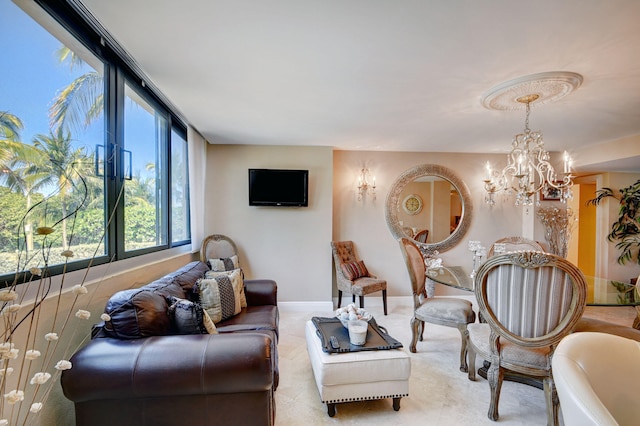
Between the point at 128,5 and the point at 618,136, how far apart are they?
520cm

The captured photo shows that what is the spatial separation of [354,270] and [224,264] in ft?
5.81

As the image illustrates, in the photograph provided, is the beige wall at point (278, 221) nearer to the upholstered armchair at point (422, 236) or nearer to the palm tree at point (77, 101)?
the upholstered armchair at point (422, 236)

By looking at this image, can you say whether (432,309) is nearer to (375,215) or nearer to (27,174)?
(375,215)

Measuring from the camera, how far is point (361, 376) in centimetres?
186

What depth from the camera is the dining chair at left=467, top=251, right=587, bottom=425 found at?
1.71 metres

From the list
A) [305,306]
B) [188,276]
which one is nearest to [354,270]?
[305,306]

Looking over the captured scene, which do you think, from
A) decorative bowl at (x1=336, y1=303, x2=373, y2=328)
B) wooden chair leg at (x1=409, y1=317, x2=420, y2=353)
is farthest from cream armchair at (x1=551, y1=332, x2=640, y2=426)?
wooden chair leg at (x1=409, y1=317, x2=420, y2=353)

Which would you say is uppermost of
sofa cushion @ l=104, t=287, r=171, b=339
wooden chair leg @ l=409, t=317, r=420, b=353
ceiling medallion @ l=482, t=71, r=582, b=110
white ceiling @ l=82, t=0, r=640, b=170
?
white ceiling @ l=82, t=0, r=640, b=170

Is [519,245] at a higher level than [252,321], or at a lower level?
higher

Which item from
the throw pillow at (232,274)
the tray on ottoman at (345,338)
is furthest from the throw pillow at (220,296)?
the tray on ottoman at (345,338)

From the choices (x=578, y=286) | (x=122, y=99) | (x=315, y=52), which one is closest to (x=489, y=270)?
(x=578, y=286)

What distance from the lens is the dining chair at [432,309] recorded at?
2537 millimetres

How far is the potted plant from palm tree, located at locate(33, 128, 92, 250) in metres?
6.84

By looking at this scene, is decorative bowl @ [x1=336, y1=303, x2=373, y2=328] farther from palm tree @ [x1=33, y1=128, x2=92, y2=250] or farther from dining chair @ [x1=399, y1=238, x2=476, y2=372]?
palm tree @ [x1=33, y1=128, x2=92, y2=250]
